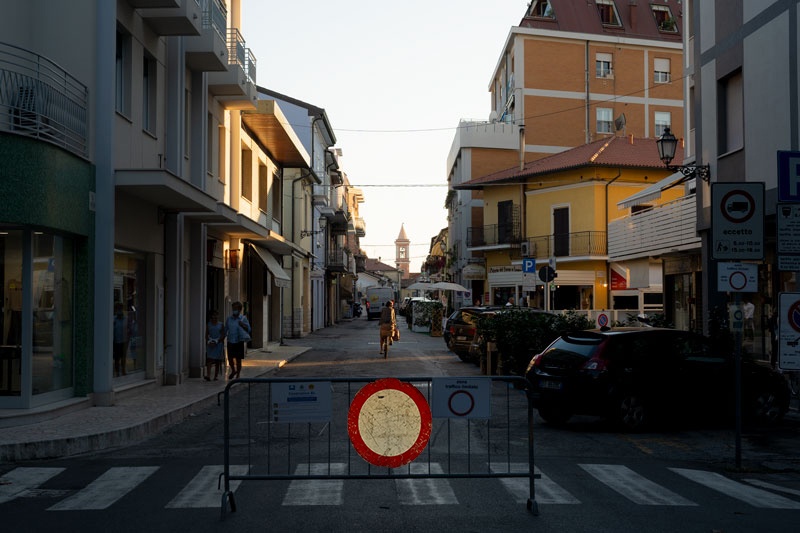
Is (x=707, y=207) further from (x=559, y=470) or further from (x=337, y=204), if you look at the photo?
(x=337, y=204)

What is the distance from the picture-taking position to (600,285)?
42.6 m

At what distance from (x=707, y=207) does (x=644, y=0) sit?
4069cm

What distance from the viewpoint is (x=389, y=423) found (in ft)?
24.0

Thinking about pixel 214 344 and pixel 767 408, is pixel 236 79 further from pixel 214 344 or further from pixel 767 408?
pixel 767 408


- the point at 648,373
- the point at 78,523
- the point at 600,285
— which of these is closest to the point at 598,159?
the point at 600,285

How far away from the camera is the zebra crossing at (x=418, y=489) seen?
24.2 feet

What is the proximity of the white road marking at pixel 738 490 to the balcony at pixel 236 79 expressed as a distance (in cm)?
1487

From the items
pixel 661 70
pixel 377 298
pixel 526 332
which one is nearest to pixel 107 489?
pixel 526 332

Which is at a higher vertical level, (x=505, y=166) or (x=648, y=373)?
(x=505, y=166)

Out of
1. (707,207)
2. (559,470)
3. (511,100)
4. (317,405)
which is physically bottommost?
(559,470)

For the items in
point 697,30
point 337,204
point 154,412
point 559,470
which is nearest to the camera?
point 559,470

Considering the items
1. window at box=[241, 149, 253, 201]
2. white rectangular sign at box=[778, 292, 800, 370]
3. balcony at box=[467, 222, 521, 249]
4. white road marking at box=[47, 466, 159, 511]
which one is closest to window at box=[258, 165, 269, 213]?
window at box=[241, 149, 253, 201]

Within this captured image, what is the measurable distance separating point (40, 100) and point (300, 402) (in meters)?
7.53

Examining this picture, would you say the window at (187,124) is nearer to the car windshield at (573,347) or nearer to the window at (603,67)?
the car windshield at (573,347)
